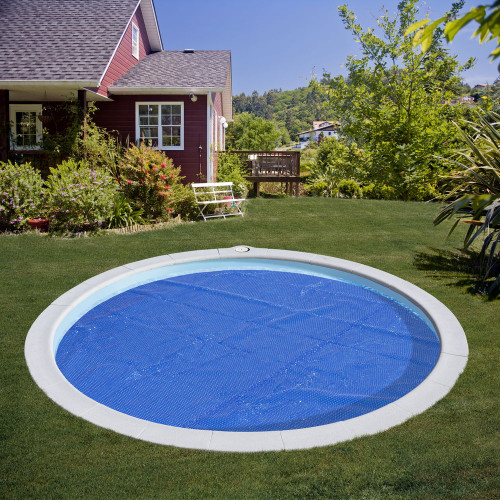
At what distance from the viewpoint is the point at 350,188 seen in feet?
60.8

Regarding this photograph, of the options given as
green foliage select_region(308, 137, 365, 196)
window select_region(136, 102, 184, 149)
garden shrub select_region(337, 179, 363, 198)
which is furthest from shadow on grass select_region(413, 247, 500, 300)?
green foliage select_region(308, 137, 365, 196)

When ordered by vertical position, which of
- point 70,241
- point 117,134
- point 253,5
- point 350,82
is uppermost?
point 253,5

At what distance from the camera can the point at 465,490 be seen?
133 inches

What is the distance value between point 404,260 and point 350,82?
11.2 meters

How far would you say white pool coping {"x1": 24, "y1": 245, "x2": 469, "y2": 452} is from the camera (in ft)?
13.4

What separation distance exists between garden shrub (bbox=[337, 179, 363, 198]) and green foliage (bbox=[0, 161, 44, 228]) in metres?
11.1

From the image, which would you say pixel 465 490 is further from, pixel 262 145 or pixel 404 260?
pixel 262 145

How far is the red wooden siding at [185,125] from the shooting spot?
15.4 metres

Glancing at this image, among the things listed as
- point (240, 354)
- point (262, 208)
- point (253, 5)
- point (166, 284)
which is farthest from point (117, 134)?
point (253, 5)

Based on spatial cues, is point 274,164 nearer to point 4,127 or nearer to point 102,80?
point 102,80

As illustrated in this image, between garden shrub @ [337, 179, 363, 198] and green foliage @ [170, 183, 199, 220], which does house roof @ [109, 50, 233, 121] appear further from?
garden shrub @ [337, 179, 363, 198]

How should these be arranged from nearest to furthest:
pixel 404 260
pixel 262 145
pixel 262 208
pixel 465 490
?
pixel 465 490 → pixel 404 260 → pixel 262 208 → pixel 262 145

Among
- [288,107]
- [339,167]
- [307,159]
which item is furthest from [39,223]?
[288,107]

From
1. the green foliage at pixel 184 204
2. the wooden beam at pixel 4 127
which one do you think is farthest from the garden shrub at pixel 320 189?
the wooden beam at pixel 4 127
